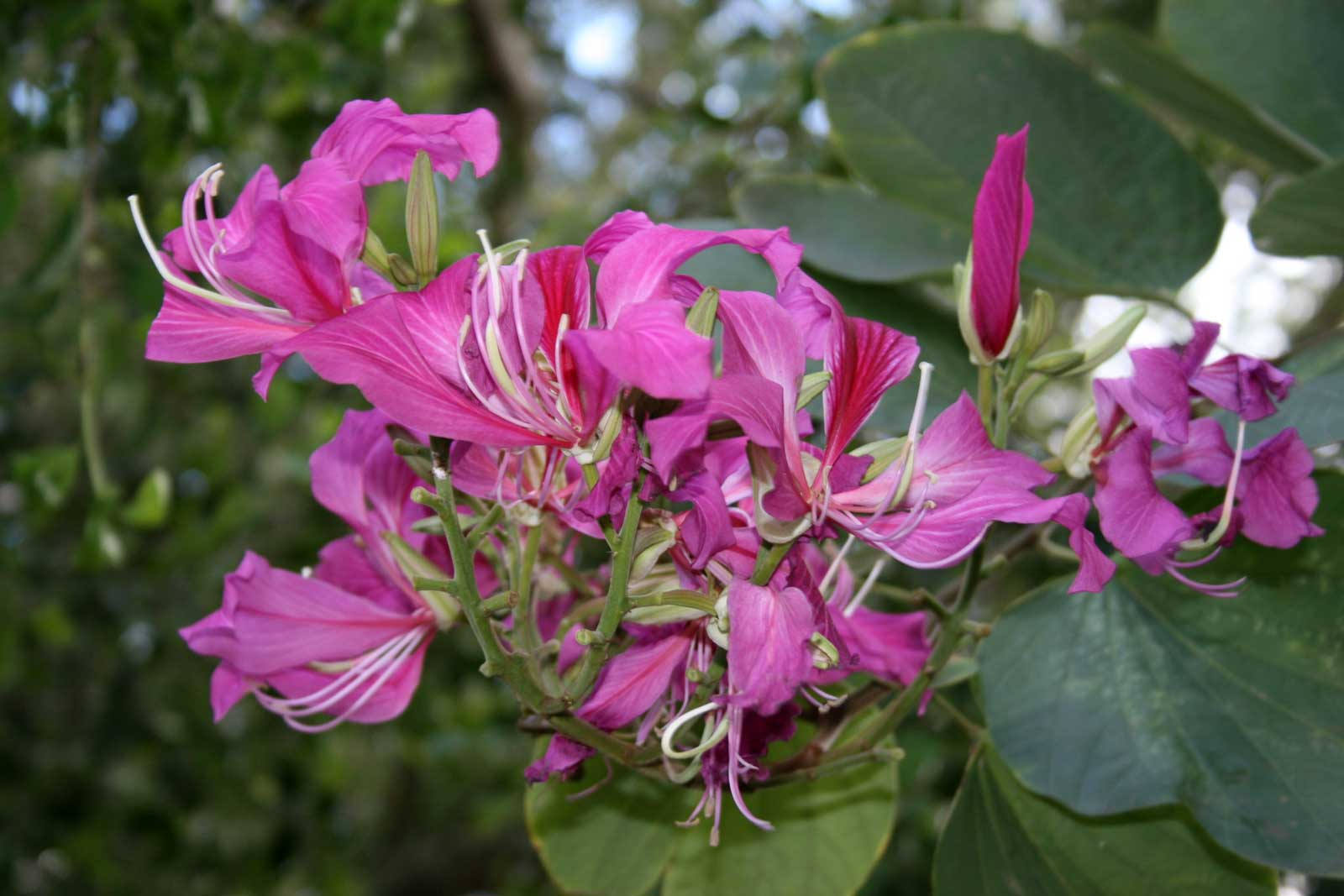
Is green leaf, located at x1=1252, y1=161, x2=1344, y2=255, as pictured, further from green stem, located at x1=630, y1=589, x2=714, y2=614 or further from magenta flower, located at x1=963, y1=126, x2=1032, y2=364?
green stem, located at x1=630, y1=589, x2=714, y2=614

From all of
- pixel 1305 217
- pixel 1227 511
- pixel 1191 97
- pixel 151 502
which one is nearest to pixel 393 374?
pixel 1227 511

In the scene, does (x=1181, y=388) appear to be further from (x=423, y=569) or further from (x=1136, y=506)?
(x=423, y=569)

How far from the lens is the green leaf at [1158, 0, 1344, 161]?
1.04 m

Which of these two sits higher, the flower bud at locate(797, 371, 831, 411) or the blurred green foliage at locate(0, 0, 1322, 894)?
the flower bud at locate(797, 371, 831, 411)

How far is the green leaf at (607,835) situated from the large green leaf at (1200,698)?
0.27m

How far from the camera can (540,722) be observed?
Answer: 2.17 ft

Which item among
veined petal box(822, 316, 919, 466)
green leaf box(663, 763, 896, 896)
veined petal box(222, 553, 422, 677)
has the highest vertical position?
veined petal box(822, 316, 919, 466)

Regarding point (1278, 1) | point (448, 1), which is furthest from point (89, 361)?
point (1278, 1)

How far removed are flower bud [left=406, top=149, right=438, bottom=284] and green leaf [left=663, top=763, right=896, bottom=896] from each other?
46 cm

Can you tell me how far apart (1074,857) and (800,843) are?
193 millimetres

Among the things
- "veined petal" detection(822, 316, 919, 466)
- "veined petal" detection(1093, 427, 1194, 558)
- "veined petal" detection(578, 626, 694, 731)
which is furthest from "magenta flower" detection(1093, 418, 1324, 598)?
"veined petal" detection(578, 626, 694, 731)

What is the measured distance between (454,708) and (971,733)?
203 centimetres

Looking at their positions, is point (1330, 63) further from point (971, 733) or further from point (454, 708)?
point (454, 708)

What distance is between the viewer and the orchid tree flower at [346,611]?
697 mm
